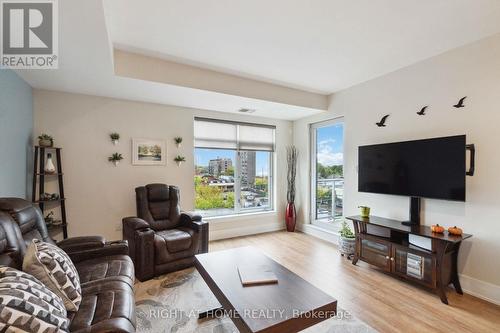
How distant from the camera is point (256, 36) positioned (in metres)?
2.42

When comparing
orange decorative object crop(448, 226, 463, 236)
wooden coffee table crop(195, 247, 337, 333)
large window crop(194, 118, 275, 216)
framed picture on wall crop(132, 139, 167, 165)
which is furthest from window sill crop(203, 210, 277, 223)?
orange decorative object crop(448, 226, 463, 236)

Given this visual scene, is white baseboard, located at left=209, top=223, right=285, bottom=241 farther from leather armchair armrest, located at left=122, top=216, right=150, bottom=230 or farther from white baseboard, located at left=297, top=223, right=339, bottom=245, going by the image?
leather armchair armrest, located at left=122, top=216, right=150, bottom=230

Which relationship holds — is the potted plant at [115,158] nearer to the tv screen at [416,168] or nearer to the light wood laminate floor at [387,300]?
the light wood laminate floor at [387,300]

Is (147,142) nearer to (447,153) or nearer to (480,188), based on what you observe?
(447,153)

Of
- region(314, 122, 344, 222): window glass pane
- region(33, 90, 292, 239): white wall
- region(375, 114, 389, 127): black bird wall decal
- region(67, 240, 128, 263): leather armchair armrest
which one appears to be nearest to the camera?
region(67, 240, 128, 263): leather armchair armrest

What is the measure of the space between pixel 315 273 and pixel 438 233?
56.1 inches

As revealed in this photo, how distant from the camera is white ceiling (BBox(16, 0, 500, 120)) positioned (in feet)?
6.41

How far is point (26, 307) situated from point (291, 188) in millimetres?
4401

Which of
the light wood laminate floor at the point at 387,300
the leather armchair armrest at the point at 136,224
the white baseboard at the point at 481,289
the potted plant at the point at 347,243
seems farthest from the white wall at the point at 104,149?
the white baseboard at the point at 481,289

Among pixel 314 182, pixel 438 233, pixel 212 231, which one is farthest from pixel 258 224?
pixel 438 233

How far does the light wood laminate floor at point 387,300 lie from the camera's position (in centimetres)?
199

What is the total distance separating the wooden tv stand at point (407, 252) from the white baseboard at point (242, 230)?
195 cm

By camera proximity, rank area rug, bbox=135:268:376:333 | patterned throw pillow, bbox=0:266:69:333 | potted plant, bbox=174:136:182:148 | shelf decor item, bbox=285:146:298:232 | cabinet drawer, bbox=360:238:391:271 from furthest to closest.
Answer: shelf decor item, bbox=285:146:298:232 → potted plant, bbox=174:136:182:148 → cabinet drawer, bbox=360:238:391:271 → area rug, bbox=135:268:376:333 → patterned throw pillow, bbox=0:266:69:333

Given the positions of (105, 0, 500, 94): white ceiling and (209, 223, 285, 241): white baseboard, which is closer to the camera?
(105, 0, 500, 94): white ceiling
